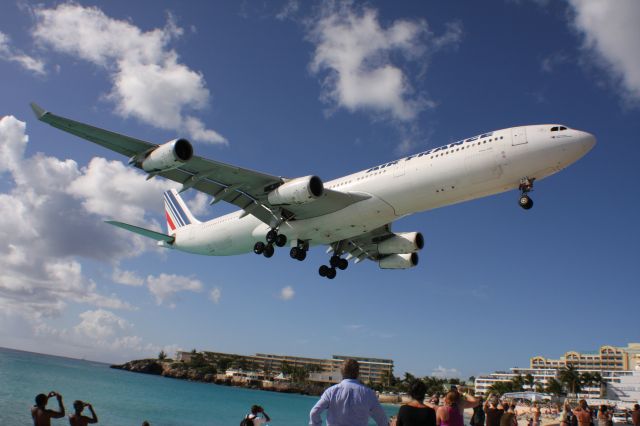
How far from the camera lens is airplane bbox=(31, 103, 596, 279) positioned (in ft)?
73.3

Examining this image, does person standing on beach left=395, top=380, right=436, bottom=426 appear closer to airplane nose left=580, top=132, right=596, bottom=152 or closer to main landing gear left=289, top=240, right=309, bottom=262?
airplane nose left=580, top=132, right=596, bottom=152

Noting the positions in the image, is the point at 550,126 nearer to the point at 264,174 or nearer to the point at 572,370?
the point at 264,174

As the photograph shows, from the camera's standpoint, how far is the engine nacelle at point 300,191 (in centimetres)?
2520

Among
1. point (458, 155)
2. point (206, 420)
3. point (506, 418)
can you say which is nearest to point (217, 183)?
point (458, 155)

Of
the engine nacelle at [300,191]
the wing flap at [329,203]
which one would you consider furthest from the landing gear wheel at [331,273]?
the engine nacelle at [300,191]

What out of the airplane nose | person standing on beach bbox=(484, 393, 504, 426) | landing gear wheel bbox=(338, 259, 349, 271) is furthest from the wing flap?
person standing on beach bbox=(484, 393, 504, 426)

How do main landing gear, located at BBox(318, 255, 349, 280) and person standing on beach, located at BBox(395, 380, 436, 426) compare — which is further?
main landing gear, located at BBox(318, 255, 349, 280)

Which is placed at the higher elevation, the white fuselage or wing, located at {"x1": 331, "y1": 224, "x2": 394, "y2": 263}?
the white fuselage

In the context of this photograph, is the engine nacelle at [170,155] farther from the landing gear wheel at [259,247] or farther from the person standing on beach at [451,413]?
the person standing on beach at [451,413]

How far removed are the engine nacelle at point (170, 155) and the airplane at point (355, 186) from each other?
0.05 metres

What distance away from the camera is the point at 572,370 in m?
150

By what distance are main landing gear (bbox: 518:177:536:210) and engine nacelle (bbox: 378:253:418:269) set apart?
37.3 ft

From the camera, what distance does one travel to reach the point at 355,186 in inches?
1062

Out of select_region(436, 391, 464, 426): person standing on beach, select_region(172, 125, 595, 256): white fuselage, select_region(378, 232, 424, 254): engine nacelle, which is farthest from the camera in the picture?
select_region(378, 232, 424, 254): engine nacelle
